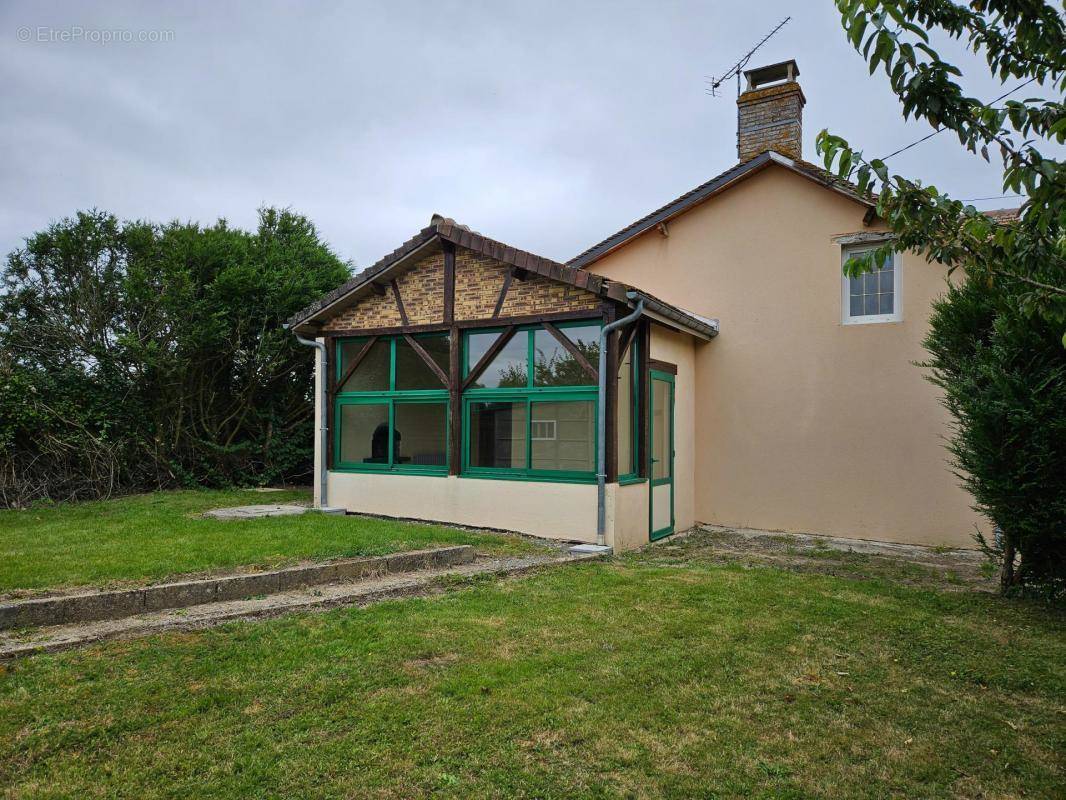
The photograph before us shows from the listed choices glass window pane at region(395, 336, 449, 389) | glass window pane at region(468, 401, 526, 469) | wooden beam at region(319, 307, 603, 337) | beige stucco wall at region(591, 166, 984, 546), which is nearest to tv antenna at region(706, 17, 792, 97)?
beige stucco wall at region(591, 166, 984, 546)

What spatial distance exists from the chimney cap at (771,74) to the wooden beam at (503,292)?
19.8 ft

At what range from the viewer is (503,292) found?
9.67 metres

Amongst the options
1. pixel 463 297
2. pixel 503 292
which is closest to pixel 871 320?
pixel 503 292

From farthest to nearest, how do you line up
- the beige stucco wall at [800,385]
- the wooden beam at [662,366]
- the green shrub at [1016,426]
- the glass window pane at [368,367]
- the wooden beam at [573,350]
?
the glass window pane at [368,367] → the beige stucco wall at [800,385] → the wooden beam at [662,366] → the wooden beam at [573,350] → the green shrub at [1016,426]

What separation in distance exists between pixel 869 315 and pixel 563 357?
464 cm

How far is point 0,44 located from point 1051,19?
1260 centimetres

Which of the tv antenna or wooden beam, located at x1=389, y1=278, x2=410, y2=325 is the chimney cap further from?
wooden beam, located at x1=389, y1=278, x2=410, y2=325

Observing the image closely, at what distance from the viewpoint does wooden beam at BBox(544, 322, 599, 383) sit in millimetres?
8803

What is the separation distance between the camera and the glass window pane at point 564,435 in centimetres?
895

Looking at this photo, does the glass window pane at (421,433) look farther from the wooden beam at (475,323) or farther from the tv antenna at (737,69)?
the tv antenna at (737,69)

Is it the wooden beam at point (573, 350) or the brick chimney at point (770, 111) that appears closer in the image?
the wooden beam at point (573, 350)

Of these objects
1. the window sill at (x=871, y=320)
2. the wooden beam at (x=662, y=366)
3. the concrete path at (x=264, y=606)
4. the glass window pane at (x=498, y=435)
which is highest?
the window sill at (x=871, y=320)

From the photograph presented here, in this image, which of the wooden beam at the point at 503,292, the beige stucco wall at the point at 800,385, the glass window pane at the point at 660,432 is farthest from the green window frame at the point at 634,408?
the wooden beam at the point at 503,292

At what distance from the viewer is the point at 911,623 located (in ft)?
17.9
